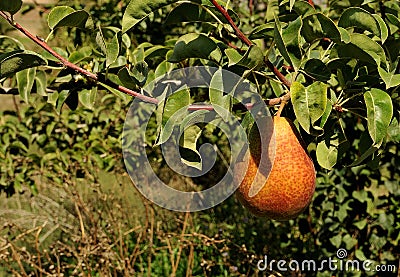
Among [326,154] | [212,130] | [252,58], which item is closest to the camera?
[252,58]

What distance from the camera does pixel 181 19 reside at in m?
0.94

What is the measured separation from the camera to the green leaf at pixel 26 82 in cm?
117

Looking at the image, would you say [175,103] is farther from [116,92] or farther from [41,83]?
[41,83]

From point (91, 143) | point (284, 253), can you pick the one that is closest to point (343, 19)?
point (91, 143)

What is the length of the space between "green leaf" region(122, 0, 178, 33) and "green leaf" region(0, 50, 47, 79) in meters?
0.15

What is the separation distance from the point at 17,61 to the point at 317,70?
441 millimetres

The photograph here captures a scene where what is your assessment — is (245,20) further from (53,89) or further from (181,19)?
(181,19)

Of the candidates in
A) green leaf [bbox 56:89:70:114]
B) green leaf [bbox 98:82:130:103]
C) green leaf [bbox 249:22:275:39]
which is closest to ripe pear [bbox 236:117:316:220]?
green leaf [bbox 249:22:275:39]

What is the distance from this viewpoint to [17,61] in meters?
0.90

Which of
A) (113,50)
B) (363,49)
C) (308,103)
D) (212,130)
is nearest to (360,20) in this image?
(363,49)

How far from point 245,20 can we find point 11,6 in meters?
1.50

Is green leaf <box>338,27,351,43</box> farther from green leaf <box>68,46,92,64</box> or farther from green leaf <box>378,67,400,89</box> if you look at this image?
green leaf <box>68,46,92,64</box>

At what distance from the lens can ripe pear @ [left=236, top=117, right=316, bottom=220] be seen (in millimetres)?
890

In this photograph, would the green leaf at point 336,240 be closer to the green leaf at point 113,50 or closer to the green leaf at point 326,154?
the green leaf at point 326,154
